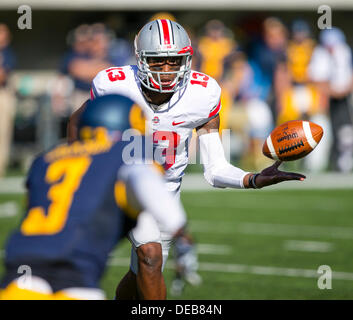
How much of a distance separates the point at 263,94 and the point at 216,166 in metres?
9.77

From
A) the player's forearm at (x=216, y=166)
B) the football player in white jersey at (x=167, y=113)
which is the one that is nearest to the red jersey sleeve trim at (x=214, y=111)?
the football player in white jersey at (x=167, y=113)

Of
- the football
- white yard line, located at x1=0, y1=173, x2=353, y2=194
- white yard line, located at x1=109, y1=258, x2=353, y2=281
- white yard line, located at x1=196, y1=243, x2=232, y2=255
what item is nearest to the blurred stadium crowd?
white yard line, located at x1=0, y1=173, x2=353, y2=194

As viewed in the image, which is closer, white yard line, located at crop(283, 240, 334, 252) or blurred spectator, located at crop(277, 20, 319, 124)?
white yard line, located at crop(283, 240, 334, 252)

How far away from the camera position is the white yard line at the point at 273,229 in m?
9.01

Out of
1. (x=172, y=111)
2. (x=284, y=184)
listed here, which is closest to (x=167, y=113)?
(x=172, y=111)

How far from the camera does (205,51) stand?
1474cm

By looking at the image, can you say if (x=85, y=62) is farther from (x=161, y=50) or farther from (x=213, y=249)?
(x=161, y=50)

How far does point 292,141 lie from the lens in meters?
5.00

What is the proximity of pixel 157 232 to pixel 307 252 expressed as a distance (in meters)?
3.49

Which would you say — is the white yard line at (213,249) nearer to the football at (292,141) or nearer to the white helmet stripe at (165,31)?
the football at (292,141)

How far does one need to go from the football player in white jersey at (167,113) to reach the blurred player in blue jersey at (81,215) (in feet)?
4.17

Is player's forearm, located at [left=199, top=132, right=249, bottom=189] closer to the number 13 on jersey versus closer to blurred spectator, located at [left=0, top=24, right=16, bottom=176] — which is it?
the number 13 on jersey

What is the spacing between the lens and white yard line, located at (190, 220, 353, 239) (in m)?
9.01

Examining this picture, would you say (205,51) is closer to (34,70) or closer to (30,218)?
(34,70)
